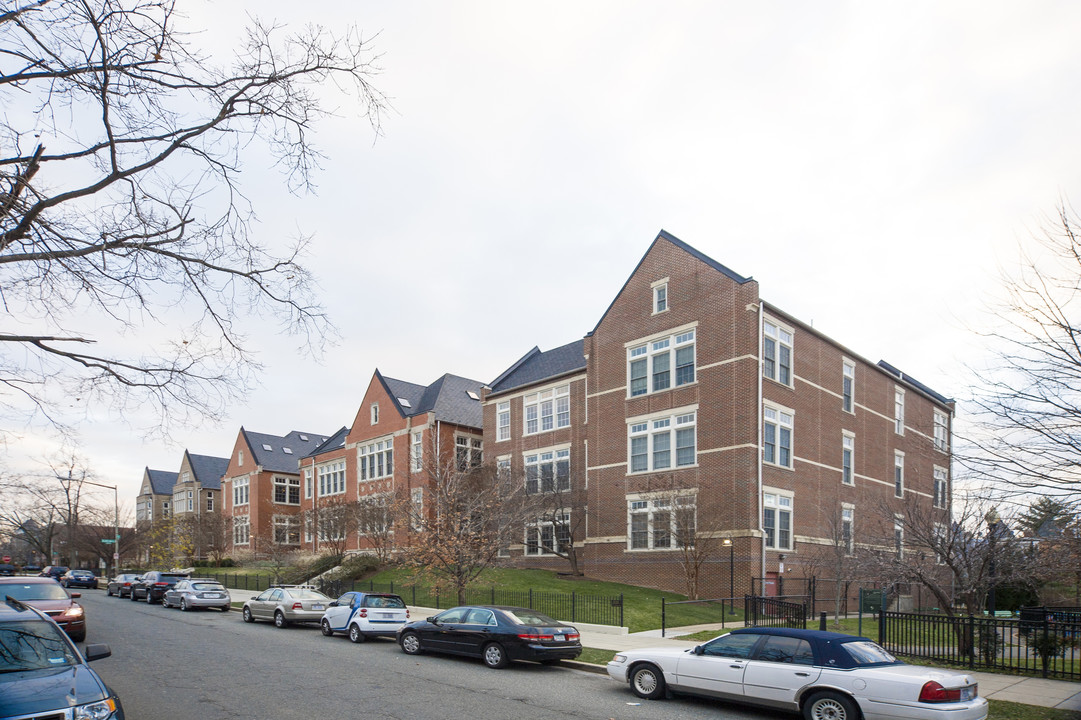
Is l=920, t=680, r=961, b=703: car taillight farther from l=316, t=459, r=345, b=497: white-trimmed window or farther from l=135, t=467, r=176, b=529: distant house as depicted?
l=135, t=467, r=176, b=529: distant house

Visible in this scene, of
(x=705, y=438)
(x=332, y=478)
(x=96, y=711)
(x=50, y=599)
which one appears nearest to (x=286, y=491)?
(x=332, y=478)

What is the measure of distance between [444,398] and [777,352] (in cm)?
2392

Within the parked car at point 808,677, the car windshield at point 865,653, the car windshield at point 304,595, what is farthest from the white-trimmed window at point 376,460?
the car windshield at point 865,653

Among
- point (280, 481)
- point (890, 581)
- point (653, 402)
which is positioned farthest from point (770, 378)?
point (280, 481)

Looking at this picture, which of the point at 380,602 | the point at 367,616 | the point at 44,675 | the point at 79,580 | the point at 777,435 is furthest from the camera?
the point at 79,580

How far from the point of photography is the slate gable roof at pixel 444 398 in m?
49.2

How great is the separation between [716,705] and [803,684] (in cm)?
196

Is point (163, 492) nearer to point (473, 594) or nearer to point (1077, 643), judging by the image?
point (473, 594)

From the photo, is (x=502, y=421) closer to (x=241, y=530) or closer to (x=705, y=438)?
(x=705, y=438)

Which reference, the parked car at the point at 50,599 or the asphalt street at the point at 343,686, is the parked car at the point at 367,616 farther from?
the parked car at the point at 50,599

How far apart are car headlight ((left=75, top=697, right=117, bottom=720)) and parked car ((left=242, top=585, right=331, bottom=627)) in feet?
54.5

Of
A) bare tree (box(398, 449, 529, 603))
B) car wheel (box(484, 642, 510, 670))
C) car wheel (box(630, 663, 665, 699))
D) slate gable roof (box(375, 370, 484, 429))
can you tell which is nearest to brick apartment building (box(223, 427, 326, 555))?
slate gable roof (box(375, 370, 484, 429))

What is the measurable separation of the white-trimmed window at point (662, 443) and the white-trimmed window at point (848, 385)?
406 inches

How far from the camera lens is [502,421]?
44812 mm
